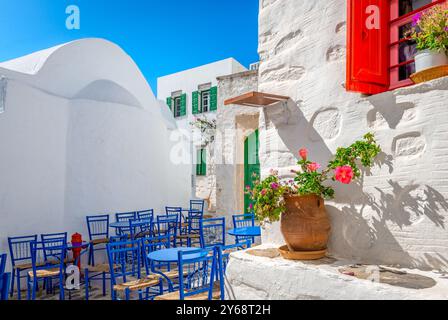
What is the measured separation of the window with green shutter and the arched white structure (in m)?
4.28

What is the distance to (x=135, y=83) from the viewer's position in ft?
30.3

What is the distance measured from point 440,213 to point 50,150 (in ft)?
20.2

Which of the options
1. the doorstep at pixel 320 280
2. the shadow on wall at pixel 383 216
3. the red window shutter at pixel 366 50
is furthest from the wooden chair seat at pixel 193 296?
the red window shutter at pixel 366 50

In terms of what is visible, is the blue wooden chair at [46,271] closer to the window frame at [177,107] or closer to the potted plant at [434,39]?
the potted plant at [434,39]

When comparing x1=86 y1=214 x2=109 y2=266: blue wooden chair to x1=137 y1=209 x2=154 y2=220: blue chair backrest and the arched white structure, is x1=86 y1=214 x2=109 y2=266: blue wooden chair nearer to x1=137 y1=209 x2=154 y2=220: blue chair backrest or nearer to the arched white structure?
the arched white structure

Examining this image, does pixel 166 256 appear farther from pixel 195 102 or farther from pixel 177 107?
pixel 177 107

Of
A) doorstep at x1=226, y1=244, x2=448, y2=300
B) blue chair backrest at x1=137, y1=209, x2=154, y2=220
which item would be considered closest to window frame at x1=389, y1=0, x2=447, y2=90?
doorstep at x1=226, y1=244, x2=448, y2=300

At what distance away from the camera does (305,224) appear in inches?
108

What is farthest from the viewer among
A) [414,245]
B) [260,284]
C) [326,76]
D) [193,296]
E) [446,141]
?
[193,296]

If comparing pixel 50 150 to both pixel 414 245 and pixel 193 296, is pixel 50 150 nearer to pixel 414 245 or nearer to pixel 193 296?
pixel 193 296

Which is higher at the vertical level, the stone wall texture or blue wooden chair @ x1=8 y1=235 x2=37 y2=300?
the stone wall texture

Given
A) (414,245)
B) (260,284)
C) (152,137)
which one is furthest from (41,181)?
→ (414,245)

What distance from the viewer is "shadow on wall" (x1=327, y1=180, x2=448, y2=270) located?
2299 millimetres
